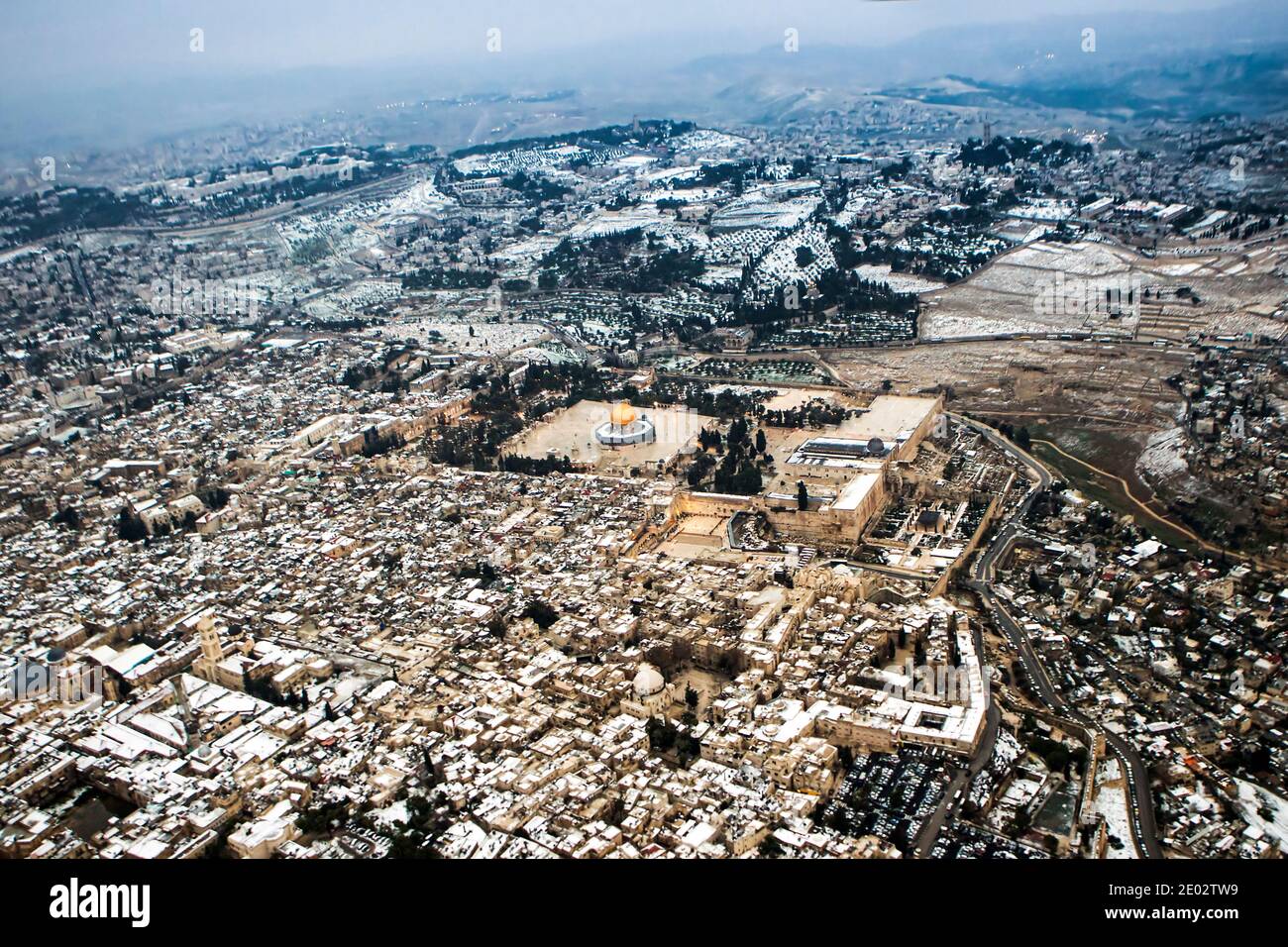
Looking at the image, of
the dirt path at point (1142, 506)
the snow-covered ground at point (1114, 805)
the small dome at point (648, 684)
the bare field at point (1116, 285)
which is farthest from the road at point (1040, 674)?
the bare field at point (1116, 285)

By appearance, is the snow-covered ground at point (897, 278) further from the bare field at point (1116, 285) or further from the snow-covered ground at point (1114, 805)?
the snow-covered ground at point (1114, 805)

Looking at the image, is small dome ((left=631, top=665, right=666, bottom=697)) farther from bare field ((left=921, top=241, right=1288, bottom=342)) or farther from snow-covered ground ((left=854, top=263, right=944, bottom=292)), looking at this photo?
snow-covered ground ((left=854, top=263, right=944, bottom=292))

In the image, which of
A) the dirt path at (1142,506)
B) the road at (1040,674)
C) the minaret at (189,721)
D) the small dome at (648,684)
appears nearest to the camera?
the road at (1040,674)

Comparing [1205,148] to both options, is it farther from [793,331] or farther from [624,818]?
[624,818]

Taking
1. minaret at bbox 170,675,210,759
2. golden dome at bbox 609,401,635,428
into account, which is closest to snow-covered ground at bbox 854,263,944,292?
golden dome at bbox 609,401,635,428

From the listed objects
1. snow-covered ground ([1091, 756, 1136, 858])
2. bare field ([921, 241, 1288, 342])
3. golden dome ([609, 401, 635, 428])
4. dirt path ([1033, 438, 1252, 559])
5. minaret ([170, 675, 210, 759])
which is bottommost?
snow-covered ground ([1091, 756, 1136, 858])

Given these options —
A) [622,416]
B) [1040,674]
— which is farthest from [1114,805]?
[622,416]
